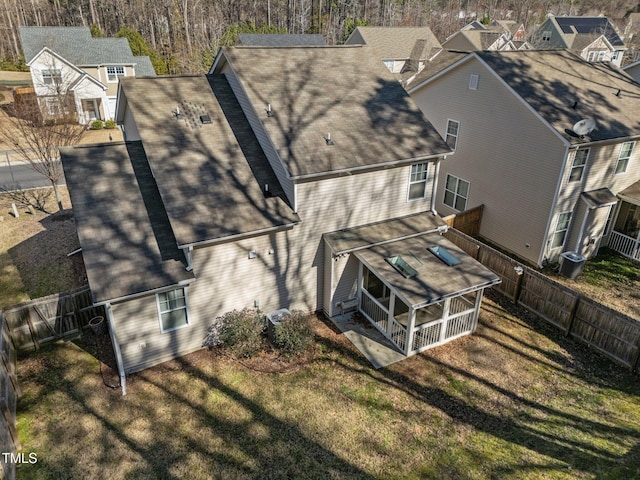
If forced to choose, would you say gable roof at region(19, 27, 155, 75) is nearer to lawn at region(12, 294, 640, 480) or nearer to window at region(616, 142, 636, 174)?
lawn at region(12, 294, 640, 480)

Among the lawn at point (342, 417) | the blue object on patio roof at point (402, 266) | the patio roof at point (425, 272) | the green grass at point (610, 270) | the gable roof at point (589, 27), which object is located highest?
the gable roof at point (589, 27)

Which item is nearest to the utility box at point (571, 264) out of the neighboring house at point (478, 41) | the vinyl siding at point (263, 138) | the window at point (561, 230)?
the window at point (561, 230)

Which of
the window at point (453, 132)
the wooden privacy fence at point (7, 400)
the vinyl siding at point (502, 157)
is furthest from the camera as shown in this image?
the window at point (453, 132)

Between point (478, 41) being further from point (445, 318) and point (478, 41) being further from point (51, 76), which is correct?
point (445, 318)

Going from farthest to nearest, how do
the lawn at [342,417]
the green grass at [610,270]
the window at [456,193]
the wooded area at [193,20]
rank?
the wooded area at [193,20] → the window at [456,193] → the green grass at [610,270] → the lawn at [342,417]

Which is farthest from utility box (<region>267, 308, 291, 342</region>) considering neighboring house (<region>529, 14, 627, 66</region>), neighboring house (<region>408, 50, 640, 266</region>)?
neighboring house (<region>529, 14, 627, 66</region>)

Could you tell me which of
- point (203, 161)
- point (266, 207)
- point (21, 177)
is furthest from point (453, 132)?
point (21, 177)

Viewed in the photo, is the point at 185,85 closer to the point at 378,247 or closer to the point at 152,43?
the point at 378,247

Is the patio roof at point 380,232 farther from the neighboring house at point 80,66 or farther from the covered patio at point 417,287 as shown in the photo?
the neighboring house at point 80,66
